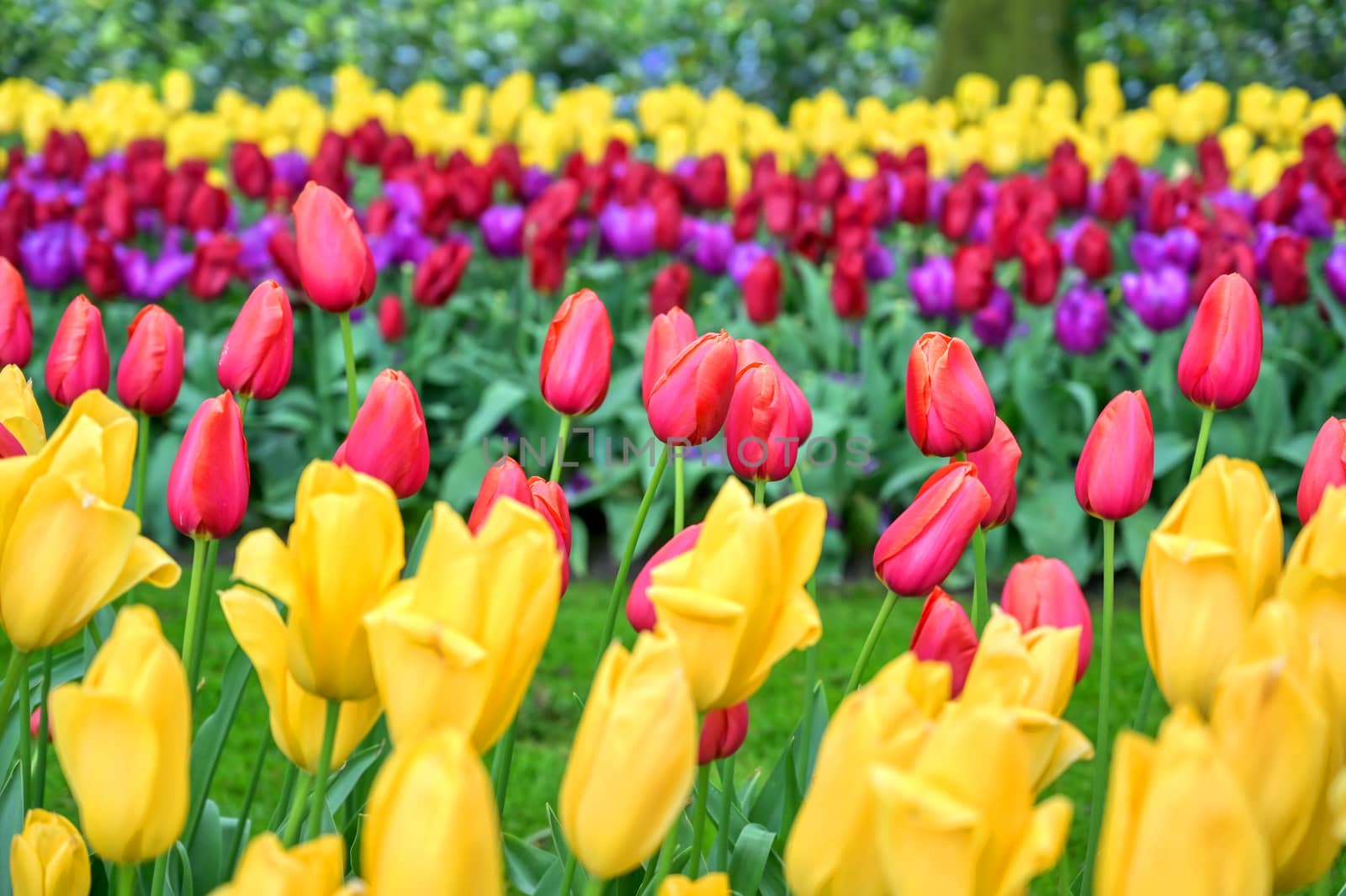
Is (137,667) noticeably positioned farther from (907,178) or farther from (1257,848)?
(907,178)

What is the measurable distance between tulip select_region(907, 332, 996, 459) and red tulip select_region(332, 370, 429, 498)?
0.45 meters

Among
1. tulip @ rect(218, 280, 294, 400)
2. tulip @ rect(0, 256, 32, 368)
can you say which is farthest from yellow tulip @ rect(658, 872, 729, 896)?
tulip @ rect(0, 256, 32, 368)

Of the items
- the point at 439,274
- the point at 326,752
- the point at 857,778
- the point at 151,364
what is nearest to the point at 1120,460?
the point at 857,778

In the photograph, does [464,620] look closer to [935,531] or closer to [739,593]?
[739,593]

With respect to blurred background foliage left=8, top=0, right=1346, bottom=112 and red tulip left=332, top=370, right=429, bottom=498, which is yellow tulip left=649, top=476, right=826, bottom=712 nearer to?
red tulip left=332, top=370, right=429, bottom=498

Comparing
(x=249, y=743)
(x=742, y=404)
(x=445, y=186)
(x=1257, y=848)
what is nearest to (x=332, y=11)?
(x=445, y=186)

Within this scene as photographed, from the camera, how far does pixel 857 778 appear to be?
88 centimetres

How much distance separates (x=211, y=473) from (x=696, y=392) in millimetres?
425

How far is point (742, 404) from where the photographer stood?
4.70 ft

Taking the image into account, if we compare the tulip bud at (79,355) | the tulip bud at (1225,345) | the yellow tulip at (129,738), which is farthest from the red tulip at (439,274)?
the yellow tulip at (129,738)

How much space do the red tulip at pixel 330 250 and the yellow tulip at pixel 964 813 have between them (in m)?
1.16

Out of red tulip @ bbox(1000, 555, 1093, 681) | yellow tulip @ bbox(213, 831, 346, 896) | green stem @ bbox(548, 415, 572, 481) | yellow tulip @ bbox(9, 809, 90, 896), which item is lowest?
yellow tulip @ bbox(9, 809, 90, 896)

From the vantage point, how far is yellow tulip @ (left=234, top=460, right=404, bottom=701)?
95cm

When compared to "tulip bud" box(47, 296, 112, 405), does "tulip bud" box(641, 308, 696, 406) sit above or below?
above
